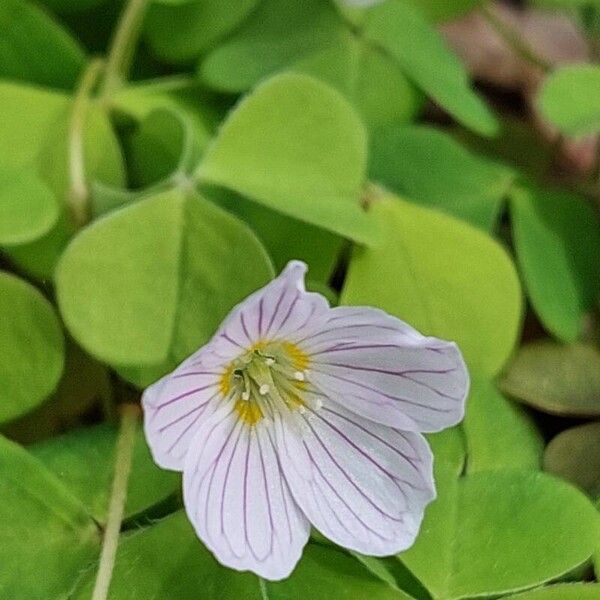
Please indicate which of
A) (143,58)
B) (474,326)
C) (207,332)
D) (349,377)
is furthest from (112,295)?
(143,58)

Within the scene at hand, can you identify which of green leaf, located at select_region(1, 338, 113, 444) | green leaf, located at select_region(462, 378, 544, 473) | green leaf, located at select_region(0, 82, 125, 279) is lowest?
green leaf, located at select_region(1, 338, 113, 444)

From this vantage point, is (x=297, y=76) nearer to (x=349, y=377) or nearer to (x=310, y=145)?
(x=310, y=145)

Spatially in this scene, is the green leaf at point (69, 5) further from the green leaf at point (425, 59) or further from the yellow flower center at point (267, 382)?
the yellow flower center at point (267, 382)

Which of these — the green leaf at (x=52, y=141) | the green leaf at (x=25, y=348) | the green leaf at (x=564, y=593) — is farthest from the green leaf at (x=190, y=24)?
the green leaf at (x=564, y=593)

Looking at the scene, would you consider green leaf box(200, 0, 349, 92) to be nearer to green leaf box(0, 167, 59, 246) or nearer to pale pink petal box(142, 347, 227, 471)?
green leaf box(0, 167, 59, 246)

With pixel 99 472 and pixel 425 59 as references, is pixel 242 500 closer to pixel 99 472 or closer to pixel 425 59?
pixel 99 472

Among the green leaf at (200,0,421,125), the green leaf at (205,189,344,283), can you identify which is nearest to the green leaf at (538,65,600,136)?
the green leaf at (200,0,421,125)
